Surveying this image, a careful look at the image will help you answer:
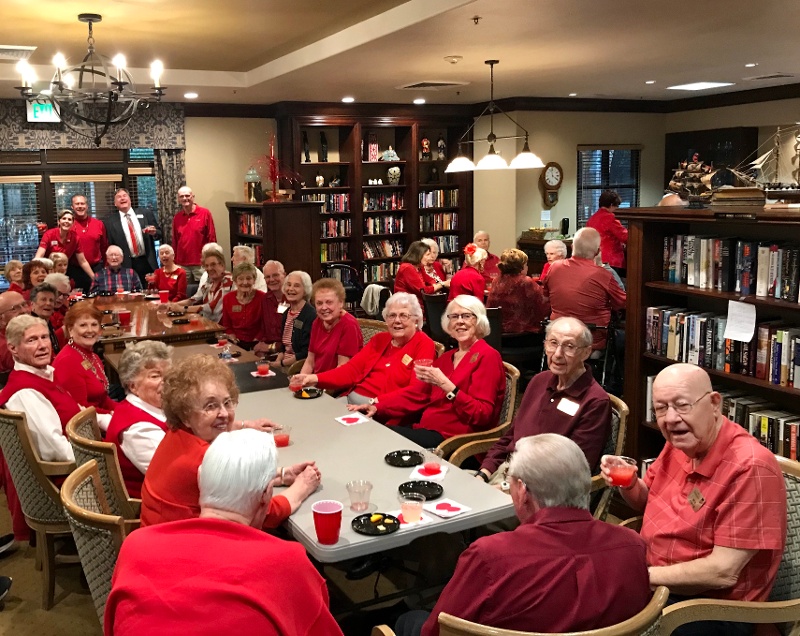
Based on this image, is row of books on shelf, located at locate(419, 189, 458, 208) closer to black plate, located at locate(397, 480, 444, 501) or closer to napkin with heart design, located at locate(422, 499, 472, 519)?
black plate, located at locate(397, 480, 444, 501)

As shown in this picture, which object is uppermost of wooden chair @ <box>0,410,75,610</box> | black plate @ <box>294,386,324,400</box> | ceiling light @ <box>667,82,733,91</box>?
ceiling light @ <box>667,82,733,91</box>

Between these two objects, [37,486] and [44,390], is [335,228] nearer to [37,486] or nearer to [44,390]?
[44,390]

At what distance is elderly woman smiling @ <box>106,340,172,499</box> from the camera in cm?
311

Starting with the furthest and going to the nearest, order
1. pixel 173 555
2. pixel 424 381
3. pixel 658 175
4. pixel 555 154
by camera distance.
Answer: pixel 658 175 < pixel 555 154 < pixel 424 381 < pixel 173 555

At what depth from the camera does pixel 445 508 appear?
2621mm

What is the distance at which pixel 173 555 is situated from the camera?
172 cm

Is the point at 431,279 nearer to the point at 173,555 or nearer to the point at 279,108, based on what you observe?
the point at 279,108

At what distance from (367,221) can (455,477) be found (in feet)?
26.9

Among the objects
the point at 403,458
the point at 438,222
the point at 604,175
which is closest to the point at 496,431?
the point at 403,458

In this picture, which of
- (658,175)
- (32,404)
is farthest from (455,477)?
(658,175)

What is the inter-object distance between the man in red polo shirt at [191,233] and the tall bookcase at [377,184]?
1245 mm

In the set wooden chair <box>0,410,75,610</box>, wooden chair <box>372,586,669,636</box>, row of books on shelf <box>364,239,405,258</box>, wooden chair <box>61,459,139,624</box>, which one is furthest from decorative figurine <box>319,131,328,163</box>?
wooden chair <box>372,586,669,636</box>

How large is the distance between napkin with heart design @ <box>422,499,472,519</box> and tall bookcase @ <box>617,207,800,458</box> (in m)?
1.78

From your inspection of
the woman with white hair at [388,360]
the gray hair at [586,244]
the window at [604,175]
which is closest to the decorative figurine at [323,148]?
the window at [604,175]
